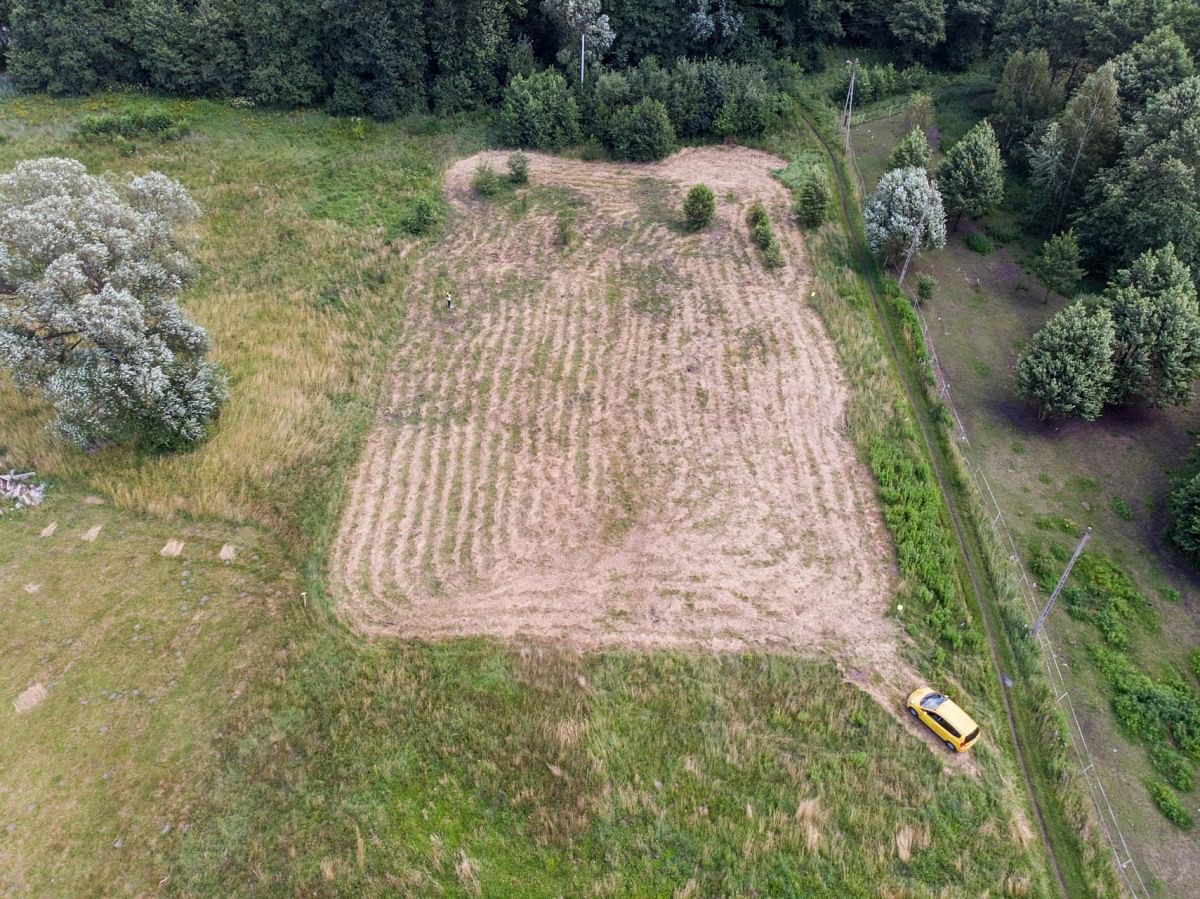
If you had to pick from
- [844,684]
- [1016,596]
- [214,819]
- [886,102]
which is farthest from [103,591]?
[886,102]

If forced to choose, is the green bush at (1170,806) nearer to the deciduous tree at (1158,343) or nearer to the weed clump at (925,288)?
the deciduous tree at (1158,343)

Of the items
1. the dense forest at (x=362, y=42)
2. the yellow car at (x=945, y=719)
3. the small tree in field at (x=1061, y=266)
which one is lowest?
the yellow car at (x=945, y=719)

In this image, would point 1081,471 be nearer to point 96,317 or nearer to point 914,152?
point 914,152

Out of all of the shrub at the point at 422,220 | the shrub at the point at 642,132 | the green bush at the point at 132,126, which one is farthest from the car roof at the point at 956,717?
the green bush at the point at 132,126

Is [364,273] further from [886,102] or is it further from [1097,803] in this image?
[886,102]

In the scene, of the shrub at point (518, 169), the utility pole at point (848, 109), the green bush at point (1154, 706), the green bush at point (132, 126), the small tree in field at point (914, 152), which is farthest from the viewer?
the utility pole at point (848, 109)

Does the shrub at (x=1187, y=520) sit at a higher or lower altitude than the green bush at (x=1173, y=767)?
higher

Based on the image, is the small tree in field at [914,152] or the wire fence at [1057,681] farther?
the small tree in field at [914,152]
